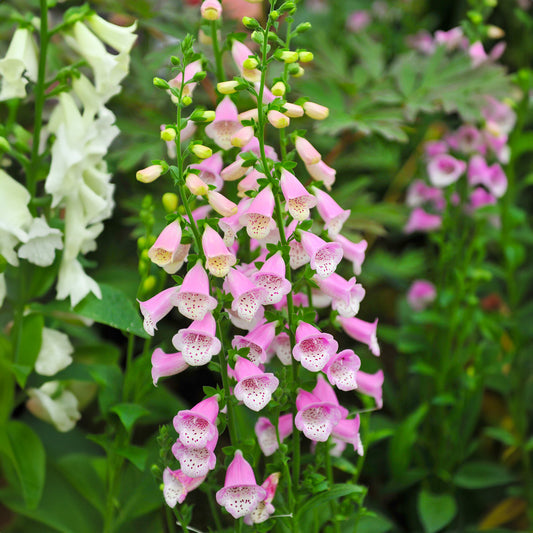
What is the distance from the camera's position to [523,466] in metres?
1.21

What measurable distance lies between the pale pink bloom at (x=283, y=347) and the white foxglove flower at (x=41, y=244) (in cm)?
32

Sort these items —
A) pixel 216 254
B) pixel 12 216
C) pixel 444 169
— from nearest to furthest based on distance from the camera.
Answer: pixel 216 254 → pixel 12 216 → pixel 444 169

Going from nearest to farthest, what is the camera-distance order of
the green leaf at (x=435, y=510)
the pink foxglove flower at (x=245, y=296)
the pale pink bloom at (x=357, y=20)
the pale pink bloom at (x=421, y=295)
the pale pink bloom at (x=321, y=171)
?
the pink foxglove flower at (x=245, y=296)
the pale pink bloom at (x=321, y=171)
the green leaf at (x=435, y=510)
the pale pink bloom at (x=421, y=295)
the pale pink bloom at (x=357, y=20)

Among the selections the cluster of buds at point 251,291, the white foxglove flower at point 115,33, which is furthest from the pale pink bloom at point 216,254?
the white foxglove flower at point 115,33

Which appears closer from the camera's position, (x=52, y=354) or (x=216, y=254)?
(x=216, y=254)

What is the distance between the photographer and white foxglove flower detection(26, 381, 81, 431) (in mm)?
922

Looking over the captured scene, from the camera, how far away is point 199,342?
24.9 inches

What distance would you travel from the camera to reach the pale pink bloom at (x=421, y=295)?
1.27 m

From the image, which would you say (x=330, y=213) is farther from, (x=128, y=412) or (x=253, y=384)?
(x=128, y=412)

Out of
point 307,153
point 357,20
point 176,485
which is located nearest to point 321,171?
point 307,153

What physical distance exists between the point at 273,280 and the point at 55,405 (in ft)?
1.48

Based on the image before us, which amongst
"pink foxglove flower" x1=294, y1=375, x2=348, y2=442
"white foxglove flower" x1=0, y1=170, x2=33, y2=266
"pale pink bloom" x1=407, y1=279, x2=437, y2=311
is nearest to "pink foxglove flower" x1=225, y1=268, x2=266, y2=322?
"pink foxglove flower" x1=294, y1=375, x2=348, y2=442

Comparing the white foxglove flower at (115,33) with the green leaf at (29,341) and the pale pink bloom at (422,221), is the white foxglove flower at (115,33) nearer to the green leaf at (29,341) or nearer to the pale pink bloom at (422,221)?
the green leaf at (29,341)

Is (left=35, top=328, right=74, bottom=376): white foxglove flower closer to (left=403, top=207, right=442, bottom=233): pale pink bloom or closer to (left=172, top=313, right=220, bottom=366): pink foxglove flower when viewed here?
(left=172, top=313, right=220, bottom=366): pink foxglove flower
